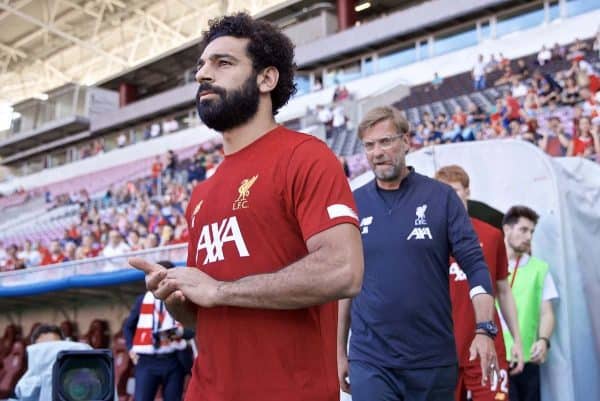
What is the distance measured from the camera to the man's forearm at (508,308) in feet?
12.9

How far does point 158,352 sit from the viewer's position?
6.20 m

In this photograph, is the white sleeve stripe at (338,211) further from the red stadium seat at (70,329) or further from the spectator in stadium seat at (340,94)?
the spectator in stadium seat at (340,94)

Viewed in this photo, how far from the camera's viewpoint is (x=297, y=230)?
189 cm

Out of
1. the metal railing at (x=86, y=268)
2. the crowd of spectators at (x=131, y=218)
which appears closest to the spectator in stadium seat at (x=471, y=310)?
the metal railing at (x=86, y=268)

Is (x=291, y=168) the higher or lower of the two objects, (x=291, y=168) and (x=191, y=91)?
the lower

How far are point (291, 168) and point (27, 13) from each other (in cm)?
3718

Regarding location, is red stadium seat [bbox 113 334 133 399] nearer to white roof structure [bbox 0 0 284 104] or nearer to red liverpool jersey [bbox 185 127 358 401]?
red liverpool jersey [bbox 185 127 358 401]

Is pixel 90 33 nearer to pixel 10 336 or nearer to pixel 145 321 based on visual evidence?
pixel 10 336

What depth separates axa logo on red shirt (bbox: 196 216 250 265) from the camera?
6.27 ft

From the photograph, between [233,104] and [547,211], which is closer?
[233,104]

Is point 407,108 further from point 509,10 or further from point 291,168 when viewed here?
point 291,168

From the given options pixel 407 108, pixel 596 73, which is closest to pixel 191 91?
pixel 407 108

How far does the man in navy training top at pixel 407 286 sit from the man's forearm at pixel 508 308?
2.26 feet

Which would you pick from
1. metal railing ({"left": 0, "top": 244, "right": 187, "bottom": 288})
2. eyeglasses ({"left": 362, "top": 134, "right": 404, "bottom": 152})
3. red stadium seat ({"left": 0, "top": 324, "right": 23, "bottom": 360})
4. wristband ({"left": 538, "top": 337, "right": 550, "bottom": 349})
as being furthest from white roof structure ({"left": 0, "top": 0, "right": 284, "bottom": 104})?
eyeglasses ({"left": 362, "top": 134, "right": 404, "bottom": 152})
